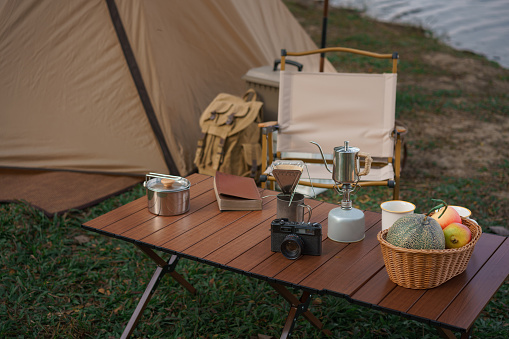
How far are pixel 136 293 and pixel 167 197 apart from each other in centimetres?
80

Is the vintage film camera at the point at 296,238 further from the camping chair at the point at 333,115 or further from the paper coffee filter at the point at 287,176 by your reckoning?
the camping chair at the point at 333,115

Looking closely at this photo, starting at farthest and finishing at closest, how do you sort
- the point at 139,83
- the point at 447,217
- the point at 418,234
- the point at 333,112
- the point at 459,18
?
the point at 459,18
the point at 139,83
the point at 333,112
the point at 447,217
the point at 418,234

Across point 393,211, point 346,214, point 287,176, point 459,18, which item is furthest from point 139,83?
point 459,18

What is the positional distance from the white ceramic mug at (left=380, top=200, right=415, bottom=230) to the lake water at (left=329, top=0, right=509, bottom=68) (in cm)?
685

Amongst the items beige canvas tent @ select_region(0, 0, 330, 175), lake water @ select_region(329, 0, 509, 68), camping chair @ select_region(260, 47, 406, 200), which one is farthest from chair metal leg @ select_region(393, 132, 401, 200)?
lake water @ select_region(329, 0, 509, 68)

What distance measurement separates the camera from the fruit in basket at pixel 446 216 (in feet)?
6.33

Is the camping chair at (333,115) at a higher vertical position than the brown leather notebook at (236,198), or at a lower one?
higher

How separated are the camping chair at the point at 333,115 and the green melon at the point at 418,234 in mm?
1649

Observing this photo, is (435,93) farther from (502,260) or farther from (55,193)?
(502,260)

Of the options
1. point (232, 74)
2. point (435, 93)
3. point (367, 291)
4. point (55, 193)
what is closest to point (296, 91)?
point (232, 74)

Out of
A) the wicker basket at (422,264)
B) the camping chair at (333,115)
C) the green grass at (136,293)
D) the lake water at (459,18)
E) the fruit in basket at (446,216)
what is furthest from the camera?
the lake water at (459,18)

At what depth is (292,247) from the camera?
2.03 m

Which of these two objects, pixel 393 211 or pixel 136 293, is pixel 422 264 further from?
pixel 136 293

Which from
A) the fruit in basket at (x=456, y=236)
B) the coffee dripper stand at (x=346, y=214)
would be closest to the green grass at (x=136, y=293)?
the coffee dripper stand at (x=346, y=214)
